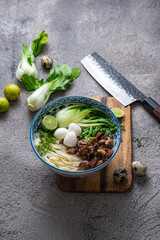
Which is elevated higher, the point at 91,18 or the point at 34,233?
the point at 91,18

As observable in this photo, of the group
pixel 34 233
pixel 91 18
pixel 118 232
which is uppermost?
pixel 91 18

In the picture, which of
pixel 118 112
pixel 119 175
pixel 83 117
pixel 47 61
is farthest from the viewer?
pixel 47 61

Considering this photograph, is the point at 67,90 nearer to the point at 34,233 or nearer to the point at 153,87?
the point at 153,87

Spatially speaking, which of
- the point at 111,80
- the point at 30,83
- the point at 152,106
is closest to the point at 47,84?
the point at 30,83

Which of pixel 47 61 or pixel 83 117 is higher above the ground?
pixel 47 61

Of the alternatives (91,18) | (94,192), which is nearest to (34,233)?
(94,192)

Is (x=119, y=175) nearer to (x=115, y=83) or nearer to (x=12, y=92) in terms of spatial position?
(x=115, y=83)

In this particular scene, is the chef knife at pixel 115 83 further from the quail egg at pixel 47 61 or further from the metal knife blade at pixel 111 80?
the quail egg at pixel 47 61
